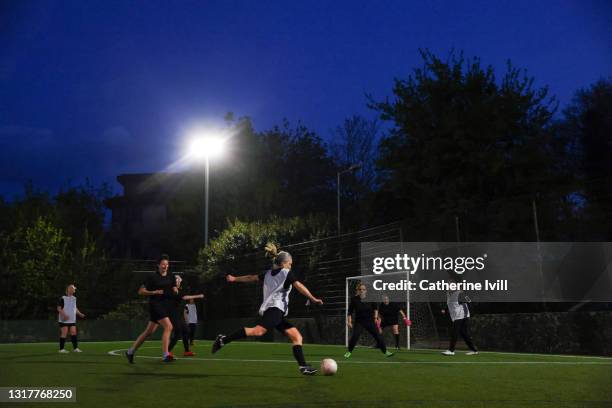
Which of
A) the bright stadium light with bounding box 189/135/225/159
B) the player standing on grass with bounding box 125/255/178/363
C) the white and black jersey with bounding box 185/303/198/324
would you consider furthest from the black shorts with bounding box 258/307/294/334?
the bright stadium light with bounding box 189/135/225/159

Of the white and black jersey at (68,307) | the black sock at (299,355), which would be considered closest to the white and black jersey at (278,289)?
the black sock at (299,355)

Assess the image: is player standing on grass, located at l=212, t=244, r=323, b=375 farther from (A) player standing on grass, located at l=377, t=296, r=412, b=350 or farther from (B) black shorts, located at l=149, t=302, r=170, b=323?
(A) player standing on grass, located at l=377, t=296, r=412, b=350

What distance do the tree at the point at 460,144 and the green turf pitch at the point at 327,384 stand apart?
17.1 m

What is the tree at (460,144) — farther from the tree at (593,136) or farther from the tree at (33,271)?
the tree at (33,271)

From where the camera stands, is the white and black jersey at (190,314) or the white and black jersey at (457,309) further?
the white and black jersey at (190,314)

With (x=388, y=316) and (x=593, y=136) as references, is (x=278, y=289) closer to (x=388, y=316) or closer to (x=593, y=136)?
(x=388, y=316)

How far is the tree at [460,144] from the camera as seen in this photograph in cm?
3247

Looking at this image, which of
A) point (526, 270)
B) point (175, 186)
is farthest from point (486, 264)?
point (175, 186)

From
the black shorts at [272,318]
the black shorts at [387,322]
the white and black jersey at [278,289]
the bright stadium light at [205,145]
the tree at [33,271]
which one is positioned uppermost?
the bright stadium light at [205,145]

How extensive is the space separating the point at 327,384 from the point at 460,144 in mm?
23292

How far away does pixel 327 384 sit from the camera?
11.0 meters

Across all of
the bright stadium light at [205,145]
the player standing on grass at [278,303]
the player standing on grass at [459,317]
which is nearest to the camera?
the player standing on grass at [278,303]

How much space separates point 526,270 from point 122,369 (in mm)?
14301

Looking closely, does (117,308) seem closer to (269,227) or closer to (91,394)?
(269,227)
